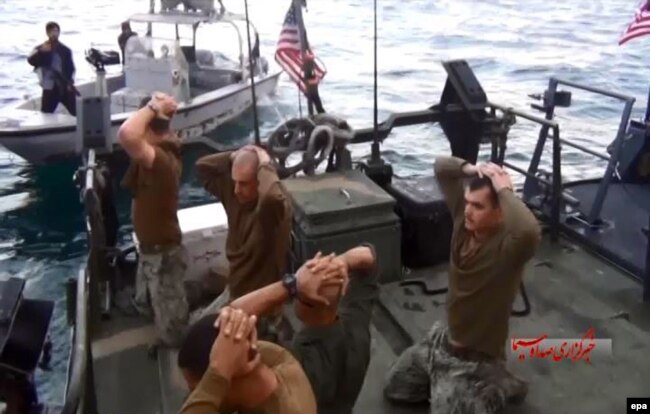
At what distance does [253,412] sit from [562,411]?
2.68 m

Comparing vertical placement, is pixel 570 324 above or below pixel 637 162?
below

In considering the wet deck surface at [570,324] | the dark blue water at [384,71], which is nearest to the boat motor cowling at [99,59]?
the dark blue water at [384,71]

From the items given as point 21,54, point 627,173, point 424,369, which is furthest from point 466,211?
point 21,54

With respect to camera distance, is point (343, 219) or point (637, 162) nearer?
point (343, 219)

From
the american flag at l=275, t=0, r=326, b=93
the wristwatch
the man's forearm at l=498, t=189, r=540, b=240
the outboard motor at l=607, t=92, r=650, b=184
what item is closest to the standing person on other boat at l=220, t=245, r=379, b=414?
the man's forearm at l=498, t=189, r=540, b=240

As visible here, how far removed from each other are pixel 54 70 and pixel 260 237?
450 inches

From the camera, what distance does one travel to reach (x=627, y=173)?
881cm

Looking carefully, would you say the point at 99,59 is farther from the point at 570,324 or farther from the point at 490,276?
the point at 490,276

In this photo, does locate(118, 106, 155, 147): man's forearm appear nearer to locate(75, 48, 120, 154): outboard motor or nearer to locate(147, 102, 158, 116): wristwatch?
locate(147, 102, 158, 116): wristwatch

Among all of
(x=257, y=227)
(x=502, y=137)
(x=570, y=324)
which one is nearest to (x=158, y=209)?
(x=257, y=227)

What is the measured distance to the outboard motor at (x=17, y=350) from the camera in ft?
19.1

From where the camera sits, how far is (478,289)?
431cm

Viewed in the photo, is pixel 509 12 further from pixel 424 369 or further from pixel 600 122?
pixel 424 369

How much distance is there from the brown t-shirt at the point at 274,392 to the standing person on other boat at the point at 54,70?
12.0 m
